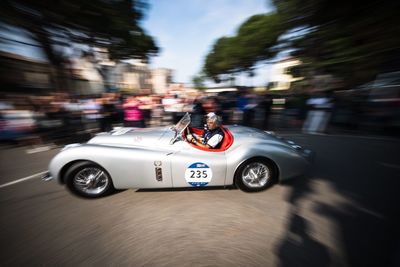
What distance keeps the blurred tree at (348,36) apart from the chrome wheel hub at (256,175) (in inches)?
141

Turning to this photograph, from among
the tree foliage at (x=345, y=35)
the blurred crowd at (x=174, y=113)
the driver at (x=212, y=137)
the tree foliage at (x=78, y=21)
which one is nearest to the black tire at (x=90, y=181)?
the driver at (x=212, y=137)

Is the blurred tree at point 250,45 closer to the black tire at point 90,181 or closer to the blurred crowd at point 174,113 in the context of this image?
the blurred crowd at point 174,113

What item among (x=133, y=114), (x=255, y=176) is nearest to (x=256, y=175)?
(x=255, y=176)

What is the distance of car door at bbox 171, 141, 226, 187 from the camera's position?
3.03 meters

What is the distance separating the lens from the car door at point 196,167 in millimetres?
3033

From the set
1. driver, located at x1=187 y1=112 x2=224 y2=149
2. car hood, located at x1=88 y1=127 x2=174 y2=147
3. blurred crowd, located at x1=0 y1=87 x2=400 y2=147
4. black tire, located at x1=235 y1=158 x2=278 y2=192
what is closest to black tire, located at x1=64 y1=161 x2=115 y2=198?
car hood, located at x1=88 y1=127 x2=174 y2=147

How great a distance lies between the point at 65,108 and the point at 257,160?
6.52 metres

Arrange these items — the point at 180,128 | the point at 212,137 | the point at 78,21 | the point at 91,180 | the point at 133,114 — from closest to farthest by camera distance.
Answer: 1. the point at 91,180
2. the point at 212,137
3. the point at 180,128
4. the point at 133,114
5. the point at 78,21

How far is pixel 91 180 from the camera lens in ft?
10.5

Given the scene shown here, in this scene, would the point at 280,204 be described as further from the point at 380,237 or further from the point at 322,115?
the point at 322,115

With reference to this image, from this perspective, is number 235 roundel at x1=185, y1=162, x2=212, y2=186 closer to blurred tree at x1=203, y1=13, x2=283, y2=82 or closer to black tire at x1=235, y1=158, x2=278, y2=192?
black tire at x1=235, y1=158, x2=278, y2=192

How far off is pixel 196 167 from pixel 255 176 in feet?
3.10

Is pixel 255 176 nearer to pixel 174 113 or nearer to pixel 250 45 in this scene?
pixel 174 113

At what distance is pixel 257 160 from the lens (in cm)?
321
